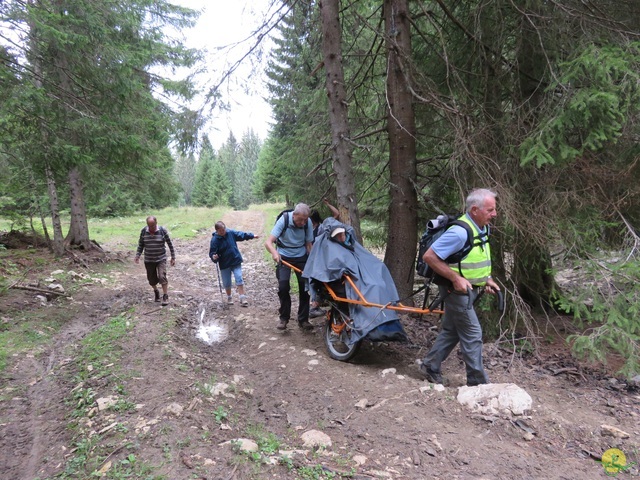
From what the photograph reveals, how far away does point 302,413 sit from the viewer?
4055mm

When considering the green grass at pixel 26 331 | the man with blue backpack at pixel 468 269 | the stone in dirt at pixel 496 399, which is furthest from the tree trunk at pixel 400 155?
the green grass at pixel 26 331

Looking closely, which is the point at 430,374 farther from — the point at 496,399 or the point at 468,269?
the point at 468,269

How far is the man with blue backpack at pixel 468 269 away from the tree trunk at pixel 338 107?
2.63 meters

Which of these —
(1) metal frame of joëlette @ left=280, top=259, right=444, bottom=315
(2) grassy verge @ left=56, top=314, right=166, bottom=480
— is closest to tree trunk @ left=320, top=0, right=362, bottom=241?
(1) metal frame of joëlette @ left=280, top=259, right=444, bottom=315

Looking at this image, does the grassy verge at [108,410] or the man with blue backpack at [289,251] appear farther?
the man with blue backpack at [289,251]

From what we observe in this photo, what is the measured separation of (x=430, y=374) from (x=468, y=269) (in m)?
1.53

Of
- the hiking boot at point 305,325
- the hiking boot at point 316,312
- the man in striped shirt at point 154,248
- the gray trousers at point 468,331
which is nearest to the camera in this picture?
the gray trousers at point 468,331

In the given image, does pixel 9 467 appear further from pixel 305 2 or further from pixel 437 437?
pixel 305 2

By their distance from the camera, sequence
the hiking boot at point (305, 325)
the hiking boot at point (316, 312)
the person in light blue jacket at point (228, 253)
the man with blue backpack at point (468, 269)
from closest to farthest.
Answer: the man with blue backpack at point (468, 269) < the hiking boot at point (305, 325) < the hiking boot at point (316, 312) < the person in light blue jacket at point (228, 253)

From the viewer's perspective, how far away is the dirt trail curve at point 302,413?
3.02 m

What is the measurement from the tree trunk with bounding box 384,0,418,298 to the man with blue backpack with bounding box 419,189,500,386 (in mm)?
2246

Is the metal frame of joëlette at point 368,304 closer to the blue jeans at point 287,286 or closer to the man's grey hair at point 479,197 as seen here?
the blue jeans at point 287,286

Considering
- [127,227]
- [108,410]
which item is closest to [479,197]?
[108,410]

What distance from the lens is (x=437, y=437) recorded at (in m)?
3.34
